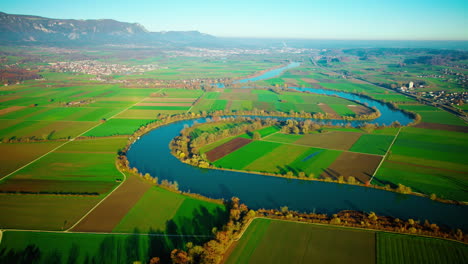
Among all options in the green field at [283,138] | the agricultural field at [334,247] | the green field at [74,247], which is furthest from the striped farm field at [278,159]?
the green field at [74,247]

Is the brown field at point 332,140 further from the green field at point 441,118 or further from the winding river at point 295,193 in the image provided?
the green field at point 441,118

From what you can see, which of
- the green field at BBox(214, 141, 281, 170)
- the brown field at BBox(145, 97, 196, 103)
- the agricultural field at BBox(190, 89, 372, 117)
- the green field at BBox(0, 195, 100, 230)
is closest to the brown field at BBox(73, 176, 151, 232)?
the green field at BBox(0, 195, 100, 230)

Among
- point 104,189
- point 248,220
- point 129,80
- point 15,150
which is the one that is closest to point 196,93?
point 129,80

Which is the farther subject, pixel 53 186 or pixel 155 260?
pixel 53 186

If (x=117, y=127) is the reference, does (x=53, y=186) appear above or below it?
below

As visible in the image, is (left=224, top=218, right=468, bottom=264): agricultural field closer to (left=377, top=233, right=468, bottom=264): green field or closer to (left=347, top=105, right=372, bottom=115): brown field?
(left=377, top=233, right=468, bottom=264): green field

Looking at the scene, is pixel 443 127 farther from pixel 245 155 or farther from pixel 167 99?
pixel 167 99

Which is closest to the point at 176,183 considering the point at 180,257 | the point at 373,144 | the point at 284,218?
the point at 180,257
